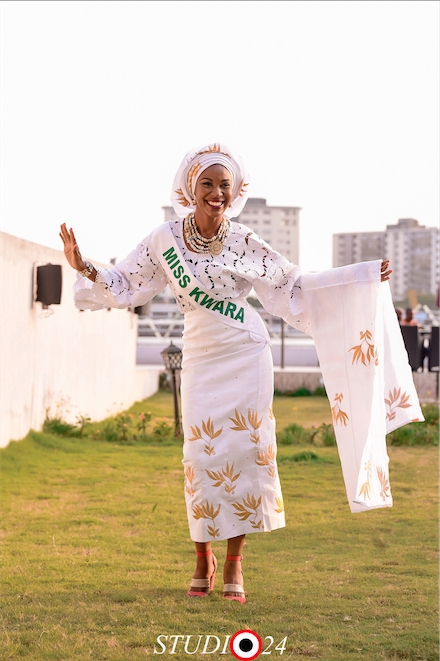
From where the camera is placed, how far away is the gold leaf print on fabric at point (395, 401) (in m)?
3.86

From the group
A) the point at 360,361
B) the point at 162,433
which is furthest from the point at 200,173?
the point at 162,433

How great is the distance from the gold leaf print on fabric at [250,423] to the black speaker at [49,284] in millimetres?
3723

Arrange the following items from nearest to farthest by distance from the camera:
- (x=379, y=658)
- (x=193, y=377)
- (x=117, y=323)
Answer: (x=379, y=658) → (x=193, y=377) → (x=117, y=323)

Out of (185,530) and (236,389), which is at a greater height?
(236,389)

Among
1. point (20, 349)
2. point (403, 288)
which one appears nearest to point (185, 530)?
point (20, 349)

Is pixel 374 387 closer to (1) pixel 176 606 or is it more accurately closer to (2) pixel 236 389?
(2) pixel 236 389

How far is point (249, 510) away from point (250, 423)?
0.34 metres

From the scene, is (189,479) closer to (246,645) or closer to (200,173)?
(246,645)

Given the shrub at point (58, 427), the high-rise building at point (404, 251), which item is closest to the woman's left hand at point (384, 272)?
the shrub at point (58, 427)

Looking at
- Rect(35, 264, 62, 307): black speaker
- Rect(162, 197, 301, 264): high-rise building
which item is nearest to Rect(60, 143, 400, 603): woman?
Rect(35, 264, 62, 307): black speaker

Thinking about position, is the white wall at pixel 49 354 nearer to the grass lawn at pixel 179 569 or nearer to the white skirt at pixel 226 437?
the grass lawn at pixel 179 569

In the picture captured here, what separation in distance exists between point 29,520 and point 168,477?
1507 mm

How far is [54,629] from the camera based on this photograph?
3.12m

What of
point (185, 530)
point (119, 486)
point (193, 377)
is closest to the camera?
point (193, 377)
